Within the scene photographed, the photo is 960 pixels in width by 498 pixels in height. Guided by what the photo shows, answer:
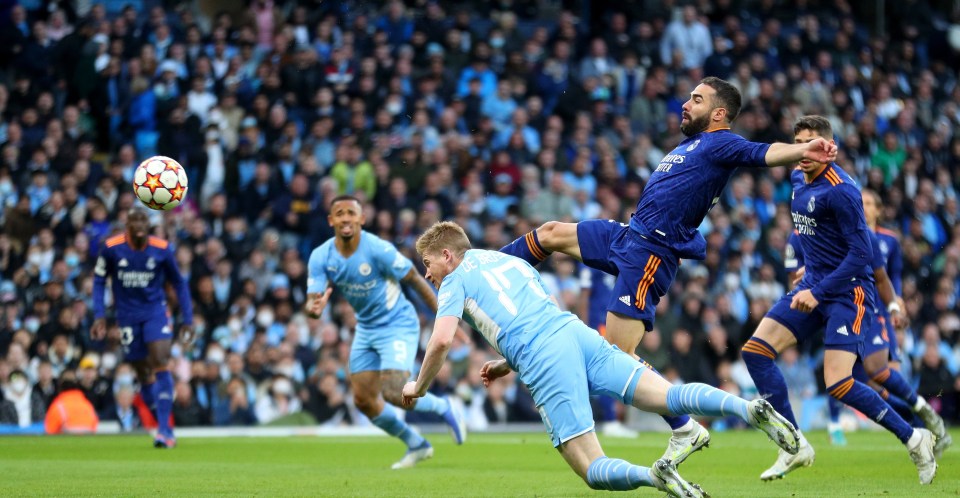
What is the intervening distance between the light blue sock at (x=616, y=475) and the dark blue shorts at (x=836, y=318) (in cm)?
365

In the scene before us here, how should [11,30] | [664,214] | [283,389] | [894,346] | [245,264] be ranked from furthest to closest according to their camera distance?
[11,30], [245,264], [283,389], [894,346], [664,214]

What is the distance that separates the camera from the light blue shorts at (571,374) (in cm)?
778

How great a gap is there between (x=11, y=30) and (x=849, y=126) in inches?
574

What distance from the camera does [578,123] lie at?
22047mm

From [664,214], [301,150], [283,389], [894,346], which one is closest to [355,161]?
[301,150]

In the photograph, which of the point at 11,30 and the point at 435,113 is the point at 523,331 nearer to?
the point at 435,113

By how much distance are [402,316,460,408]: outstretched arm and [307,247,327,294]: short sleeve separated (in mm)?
4379

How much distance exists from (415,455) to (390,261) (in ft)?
5.88

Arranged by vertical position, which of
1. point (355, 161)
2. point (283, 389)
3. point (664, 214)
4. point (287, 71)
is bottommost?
point (283, 389)

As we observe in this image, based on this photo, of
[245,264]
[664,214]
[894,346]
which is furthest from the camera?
[245,264]

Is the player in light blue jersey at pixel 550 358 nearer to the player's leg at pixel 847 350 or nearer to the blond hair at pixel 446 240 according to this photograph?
the blond hair at pixel 446 240

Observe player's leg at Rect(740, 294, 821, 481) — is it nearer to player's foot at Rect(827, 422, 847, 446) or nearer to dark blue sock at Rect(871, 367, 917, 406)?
dark blue sock at Rect(871, 367, 917, 406)

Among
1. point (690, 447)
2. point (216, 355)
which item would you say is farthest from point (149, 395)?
point (690, 447)

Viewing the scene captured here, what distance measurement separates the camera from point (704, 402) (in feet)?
24.9
